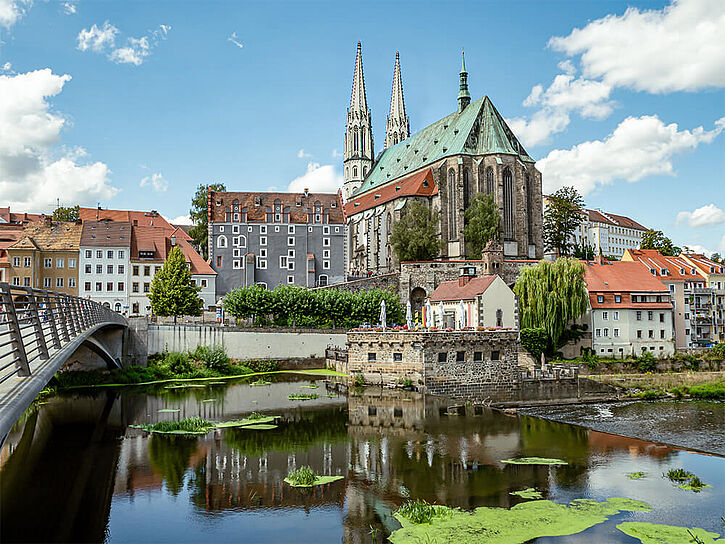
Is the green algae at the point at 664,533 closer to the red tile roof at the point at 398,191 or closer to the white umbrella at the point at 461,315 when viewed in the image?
the white umbrella at the point at 461,315

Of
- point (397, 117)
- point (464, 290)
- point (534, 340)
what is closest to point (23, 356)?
point (464, 290)

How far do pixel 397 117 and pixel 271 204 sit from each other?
43878mm

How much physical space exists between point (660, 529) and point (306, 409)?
2061 cm

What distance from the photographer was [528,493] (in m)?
19.2

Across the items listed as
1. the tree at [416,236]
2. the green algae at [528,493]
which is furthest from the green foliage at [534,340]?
the green algae at [528,493]

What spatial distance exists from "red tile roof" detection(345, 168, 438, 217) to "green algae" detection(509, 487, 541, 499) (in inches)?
2543

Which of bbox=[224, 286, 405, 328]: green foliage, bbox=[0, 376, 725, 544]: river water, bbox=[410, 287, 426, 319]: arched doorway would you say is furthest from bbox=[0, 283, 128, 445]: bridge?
bbox=[410, 287, 426, 319]: arched doorway

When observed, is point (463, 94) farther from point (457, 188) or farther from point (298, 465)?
point (298, 465)

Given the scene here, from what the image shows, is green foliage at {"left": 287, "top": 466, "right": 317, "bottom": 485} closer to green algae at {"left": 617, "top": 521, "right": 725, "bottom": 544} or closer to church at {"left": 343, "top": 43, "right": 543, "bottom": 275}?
green algae at {"left": 617, "top": 521, "right": 725, "bottom": 544}

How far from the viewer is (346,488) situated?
64.7ft

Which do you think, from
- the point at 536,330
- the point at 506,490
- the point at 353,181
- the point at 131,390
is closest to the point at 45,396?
the point at 131,390

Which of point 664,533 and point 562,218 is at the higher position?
point 562,218

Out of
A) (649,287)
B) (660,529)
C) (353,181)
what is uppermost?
(353,181)

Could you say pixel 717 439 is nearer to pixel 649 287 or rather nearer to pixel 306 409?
pixel 306 409
